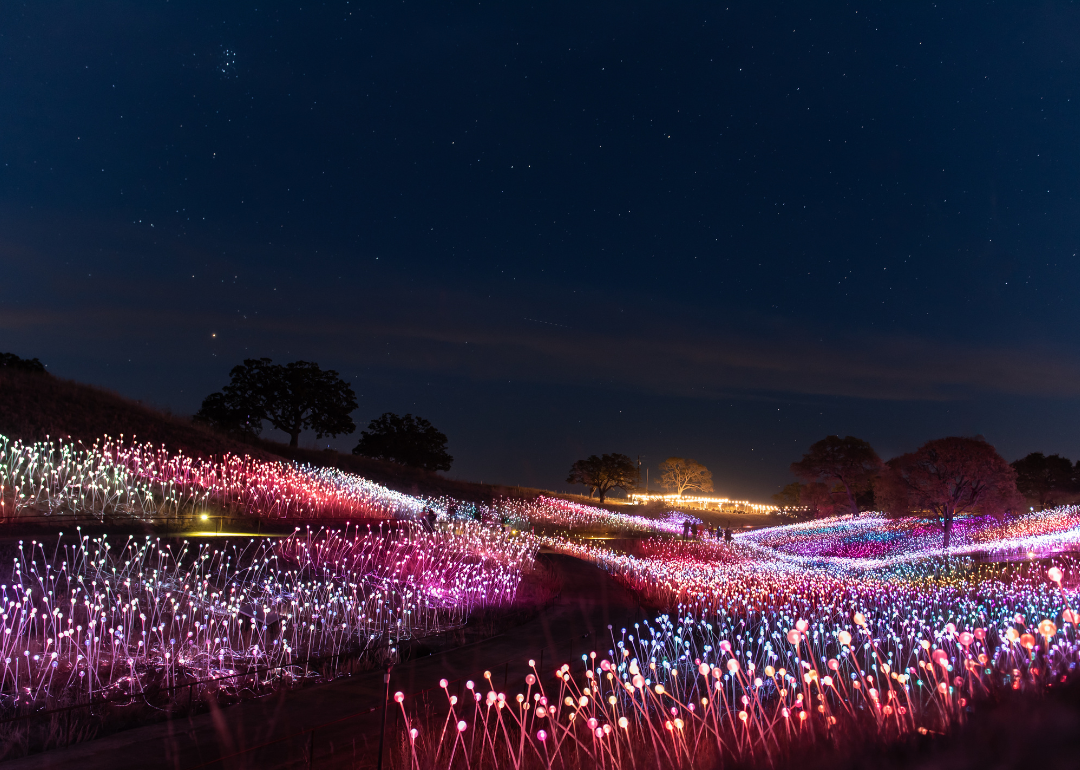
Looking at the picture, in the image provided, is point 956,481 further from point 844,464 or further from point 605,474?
point 605,474

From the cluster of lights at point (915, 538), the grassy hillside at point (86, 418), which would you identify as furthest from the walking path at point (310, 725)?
the cluster of lights at point (915, 538)

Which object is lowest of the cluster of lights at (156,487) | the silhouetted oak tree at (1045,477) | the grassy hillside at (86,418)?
the cluster of lights at (156,487)

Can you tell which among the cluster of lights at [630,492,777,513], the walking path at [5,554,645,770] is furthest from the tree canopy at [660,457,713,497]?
the walking path at [5,554,645,770]

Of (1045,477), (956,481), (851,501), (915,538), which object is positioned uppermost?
(1045,477)

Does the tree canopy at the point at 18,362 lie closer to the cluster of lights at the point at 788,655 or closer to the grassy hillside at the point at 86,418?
the grassy hillside at the point at 86,418

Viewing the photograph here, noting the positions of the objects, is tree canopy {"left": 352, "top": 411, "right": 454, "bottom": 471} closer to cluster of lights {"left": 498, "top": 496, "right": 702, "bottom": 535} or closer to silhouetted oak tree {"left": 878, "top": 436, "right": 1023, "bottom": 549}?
cluster of lights {"left": 498, "top": 496, "right": 702, "bottom": 535}

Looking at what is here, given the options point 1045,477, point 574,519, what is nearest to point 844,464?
point 574,519
